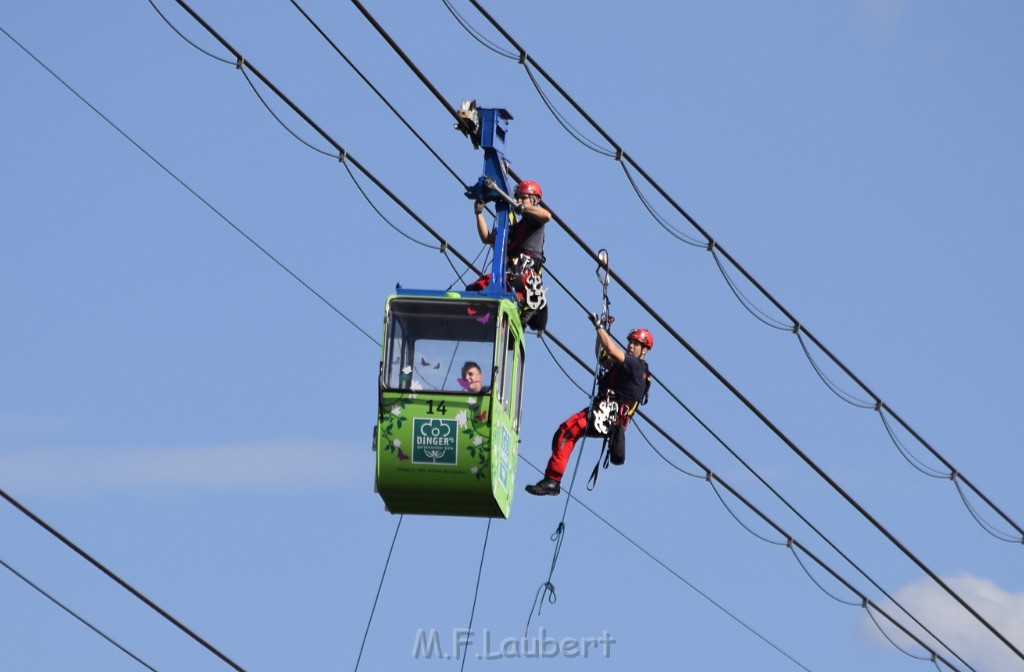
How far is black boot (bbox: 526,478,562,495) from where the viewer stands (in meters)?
24.9

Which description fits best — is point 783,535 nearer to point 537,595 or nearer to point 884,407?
point 884,407

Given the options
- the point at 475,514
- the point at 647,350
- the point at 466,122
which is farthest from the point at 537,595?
the point at 466,122

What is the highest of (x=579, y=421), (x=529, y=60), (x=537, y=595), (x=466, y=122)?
(x=529, y=60)

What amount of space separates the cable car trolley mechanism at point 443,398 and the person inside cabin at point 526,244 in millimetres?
1112

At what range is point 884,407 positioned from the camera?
3028 cm

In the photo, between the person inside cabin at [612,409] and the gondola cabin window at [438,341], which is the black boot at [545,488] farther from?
the gondola cabin window at [438,341]

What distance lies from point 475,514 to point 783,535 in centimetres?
625

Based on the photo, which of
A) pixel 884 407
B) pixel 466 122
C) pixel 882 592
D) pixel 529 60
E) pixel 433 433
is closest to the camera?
pixel 433 433

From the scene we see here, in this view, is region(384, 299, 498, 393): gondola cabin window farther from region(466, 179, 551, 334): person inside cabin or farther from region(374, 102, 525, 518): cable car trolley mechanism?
region(466, 179, 551, 334): person inside cabin

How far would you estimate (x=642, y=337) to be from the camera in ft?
82.8

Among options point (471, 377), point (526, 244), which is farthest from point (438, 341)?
point (526, 244)

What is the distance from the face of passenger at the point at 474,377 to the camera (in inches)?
901

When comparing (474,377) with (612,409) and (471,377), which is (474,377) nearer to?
(471,377)

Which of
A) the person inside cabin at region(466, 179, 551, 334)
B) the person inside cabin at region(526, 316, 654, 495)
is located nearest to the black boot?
the person inside cabin at region(526, 316, 654, 495)
